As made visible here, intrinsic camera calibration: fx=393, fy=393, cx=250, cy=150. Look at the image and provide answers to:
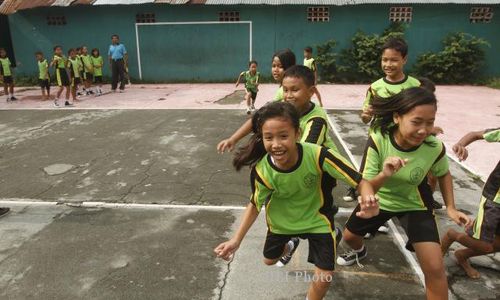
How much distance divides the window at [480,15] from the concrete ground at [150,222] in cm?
831

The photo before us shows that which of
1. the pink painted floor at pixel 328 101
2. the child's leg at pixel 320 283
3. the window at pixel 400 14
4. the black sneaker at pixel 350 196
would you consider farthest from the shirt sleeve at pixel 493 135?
the window at pixel 400 14

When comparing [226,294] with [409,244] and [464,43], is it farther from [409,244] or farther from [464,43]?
[464,43]

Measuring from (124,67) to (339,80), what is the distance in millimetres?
8486

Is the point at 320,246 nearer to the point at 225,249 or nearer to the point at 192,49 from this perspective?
the point at 225,249

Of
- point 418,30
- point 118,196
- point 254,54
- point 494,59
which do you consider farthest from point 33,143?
point 494,59

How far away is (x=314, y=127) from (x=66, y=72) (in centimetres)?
1101

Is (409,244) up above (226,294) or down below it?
above

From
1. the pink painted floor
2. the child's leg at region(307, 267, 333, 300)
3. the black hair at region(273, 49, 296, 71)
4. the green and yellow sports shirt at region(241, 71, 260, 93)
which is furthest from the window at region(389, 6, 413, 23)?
the child's leg at region(307, 267, 333, 300)

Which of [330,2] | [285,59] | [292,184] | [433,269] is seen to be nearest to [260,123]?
[292,184]

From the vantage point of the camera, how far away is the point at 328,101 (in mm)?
11938

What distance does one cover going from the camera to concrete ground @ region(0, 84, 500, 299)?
317cm

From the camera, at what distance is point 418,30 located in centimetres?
1554

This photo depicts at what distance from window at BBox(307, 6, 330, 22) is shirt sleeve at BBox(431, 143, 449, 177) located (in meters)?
14.3

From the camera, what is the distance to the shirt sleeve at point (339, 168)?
2.31 metres
